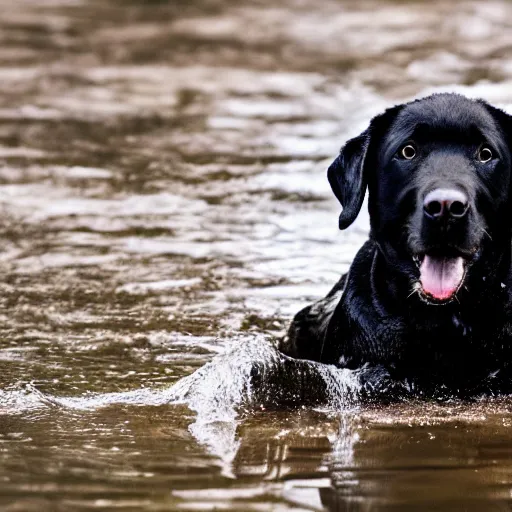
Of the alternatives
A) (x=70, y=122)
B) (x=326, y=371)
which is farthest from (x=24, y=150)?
(x=326, y=371)

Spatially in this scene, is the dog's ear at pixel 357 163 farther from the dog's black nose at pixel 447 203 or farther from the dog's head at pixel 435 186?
the dog's black nose at pixel 447 203

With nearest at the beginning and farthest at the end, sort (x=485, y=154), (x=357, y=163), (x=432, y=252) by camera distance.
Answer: (x=432, y=252) < (x=485, y=154) < (x=357, y=163)

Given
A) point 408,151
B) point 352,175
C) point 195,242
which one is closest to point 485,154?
point 408,151

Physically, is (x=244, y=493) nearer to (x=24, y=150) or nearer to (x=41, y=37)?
(x=24, y=150)

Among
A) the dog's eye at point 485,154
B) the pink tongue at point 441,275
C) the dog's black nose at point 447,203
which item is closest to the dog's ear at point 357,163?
the dog's eye at point 485,154

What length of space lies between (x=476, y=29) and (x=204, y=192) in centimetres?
878

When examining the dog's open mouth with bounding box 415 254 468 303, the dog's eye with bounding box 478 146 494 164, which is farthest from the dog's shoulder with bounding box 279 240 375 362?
the dog's eye with bounding box 478 146 494 164

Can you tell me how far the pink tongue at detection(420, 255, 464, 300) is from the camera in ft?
18.0

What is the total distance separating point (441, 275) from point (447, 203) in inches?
17.6

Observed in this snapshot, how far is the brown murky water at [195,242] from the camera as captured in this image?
420 cm

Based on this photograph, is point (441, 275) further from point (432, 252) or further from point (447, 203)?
point (447, 203)

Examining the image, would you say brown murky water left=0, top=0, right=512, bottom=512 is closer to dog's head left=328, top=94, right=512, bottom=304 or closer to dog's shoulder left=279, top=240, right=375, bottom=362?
dog's shoulder left=279, top=240, right=375, bottom=362

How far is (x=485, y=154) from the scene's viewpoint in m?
5.71

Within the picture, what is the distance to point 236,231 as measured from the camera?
8.91 metres
